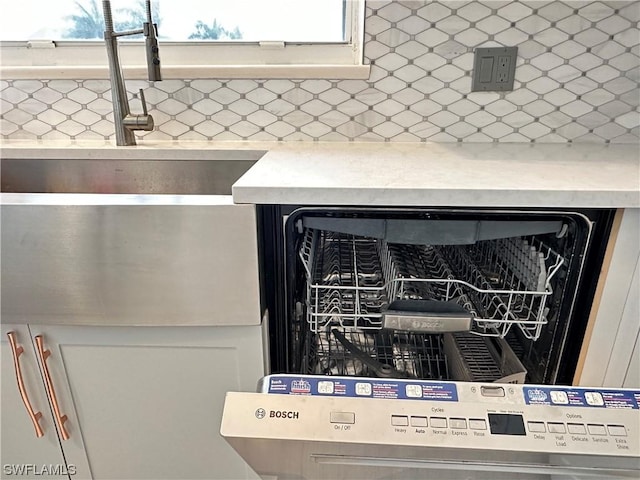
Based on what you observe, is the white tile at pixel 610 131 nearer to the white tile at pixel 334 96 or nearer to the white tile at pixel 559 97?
the white tile at pixel 559 97

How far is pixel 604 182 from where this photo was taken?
81cm

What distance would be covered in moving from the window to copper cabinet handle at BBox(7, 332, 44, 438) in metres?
0.81

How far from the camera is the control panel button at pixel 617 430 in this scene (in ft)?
1.89

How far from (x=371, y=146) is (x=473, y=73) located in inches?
12.9

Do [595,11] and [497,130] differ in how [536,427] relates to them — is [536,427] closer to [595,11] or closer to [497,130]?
[497,130]

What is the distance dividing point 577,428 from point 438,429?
0.17 m

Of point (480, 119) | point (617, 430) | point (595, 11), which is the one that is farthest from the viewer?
point (480, 119)

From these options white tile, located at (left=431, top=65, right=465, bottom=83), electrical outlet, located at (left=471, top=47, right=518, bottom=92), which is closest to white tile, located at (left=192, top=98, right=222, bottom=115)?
white tile, located at (left=431, top=65, right=465, bottom=83)

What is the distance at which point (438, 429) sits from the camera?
22.9 inches

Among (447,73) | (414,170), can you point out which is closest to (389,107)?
(447,73)

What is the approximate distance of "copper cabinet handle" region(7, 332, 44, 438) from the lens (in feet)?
2.86

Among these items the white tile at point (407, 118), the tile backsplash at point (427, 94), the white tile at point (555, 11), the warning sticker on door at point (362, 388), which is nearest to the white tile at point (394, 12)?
the tile backsplash at point (427, 94)

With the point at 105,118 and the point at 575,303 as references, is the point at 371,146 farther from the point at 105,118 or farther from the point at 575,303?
the point at 105,118

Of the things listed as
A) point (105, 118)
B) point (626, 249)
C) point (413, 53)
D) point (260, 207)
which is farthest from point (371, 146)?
point (105, 118)
